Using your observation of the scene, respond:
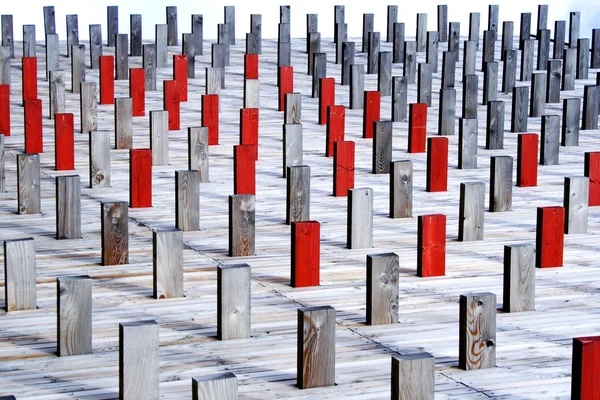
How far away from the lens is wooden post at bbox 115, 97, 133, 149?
879cm

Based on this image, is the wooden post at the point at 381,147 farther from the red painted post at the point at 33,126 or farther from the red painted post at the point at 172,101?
the red painted post at the point at 33,126

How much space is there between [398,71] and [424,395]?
8481 millimetres

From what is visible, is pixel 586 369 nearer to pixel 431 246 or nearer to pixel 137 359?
pixel 137 359

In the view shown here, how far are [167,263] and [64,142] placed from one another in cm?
295

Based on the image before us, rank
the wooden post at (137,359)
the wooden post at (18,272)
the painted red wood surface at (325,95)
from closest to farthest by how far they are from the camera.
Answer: the wooden post at (137,359), the wooden post at (18,272), the painted red wood surface at (325,95)

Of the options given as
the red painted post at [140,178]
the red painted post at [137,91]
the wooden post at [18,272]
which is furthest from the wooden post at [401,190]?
the red painted post at [137,91]

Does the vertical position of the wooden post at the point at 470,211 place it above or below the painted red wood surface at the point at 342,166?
below

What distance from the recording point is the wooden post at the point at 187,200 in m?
6.73

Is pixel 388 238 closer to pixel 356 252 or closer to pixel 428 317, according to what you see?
pixel 356 252

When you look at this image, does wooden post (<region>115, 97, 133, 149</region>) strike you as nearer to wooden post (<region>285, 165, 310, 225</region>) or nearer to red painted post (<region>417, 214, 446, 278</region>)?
wooden post (<region>285, 165, 310, 225</region>)

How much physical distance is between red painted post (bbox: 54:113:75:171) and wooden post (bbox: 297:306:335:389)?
3.98 meters

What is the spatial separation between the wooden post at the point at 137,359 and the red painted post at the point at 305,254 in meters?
1.45

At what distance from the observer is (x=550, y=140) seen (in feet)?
28.8

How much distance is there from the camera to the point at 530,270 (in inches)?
211
